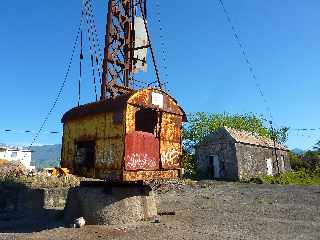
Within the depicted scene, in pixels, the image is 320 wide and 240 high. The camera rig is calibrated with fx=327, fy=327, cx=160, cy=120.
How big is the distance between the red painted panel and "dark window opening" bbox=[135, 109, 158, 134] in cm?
92

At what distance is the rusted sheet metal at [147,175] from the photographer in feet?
32.1

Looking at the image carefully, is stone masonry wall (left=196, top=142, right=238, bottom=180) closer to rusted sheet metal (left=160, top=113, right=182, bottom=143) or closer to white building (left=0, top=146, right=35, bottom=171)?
rusted sheet metal (left=160, top=113, right=182, bottom=143)

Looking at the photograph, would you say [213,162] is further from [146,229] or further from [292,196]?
[146,229]

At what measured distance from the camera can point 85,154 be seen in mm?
11555

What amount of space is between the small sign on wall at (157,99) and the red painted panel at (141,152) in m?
1.16

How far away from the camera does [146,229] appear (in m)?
9.62

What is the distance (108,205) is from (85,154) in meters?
2.09

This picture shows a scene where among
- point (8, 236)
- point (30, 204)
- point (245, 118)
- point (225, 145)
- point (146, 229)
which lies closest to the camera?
point (8, 236)

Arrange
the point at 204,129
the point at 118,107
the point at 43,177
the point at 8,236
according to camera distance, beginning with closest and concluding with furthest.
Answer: the point at 8,236 < the point at 118,107 < the point at 43,177 < the point at 204,129

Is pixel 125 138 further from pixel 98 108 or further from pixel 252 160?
pixel 252 160

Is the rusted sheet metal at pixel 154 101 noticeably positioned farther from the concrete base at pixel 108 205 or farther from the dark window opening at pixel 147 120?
the concrete base at pixel 108 205

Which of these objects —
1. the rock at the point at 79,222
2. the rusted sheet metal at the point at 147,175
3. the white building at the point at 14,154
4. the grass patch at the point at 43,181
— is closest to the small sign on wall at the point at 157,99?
the rusted sheet metal at the point at 147,175

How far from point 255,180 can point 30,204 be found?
62.7 feet

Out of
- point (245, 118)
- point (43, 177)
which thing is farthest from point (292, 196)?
point (245, 118)
